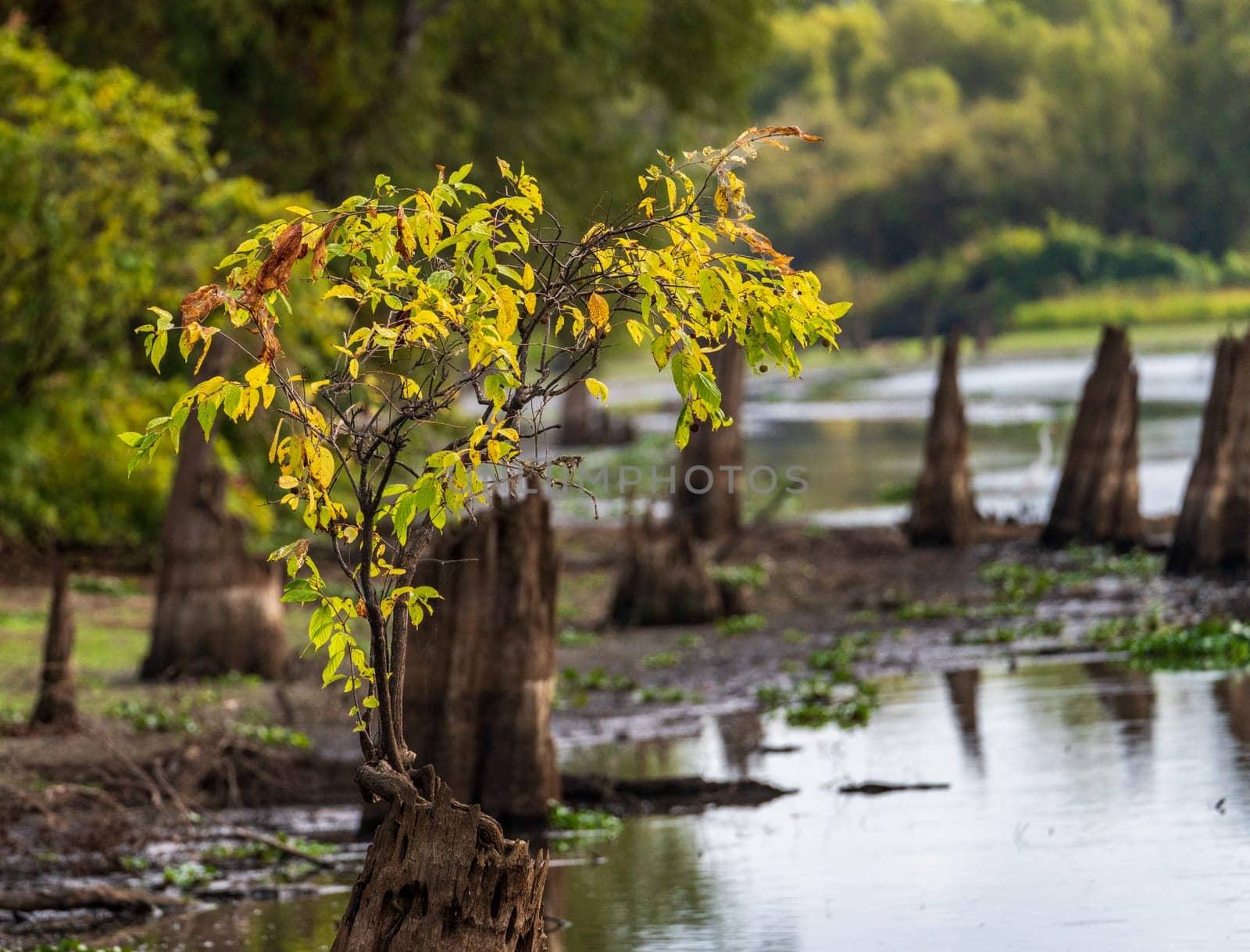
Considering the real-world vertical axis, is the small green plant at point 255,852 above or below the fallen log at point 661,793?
below

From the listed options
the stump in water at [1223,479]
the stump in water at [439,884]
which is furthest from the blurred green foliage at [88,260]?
the stump in water at [439,884]

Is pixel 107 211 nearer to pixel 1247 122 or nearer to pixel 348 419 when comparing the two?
pixel 348 419

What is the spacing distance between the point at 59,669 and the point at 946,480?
13.9 meters

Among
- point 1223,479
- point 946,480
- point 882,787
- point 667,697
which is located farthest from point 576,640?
point 946,480

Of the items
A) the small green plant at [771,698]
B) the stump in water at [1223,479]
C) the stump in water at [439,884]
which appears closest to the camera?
the stump in water at [439,884]

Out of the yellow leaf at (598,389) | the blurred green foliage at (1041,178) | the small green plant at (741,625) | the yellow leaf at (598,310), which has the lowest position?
the small green plant at (741,625)

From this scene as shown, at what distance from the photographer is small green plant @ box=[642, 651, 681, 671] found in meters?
18.0

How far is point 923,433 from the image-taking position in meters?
53.9

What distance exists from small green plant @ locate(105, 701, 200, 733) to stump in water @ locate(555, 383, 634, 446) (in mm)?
32892

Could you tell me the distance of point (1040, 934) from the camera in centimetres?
955

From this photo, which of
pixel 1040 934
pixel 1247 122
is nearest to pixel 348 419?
pixel 1040 934

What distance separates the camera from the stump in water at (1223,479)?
66.0 ft

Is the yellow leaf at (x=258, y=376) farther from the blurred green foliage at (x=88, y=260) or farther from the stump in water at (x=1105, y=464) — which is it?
the stump in water at (x=1105, y=464)

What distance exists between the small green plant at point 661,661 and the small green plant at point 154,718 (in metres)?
4.50
